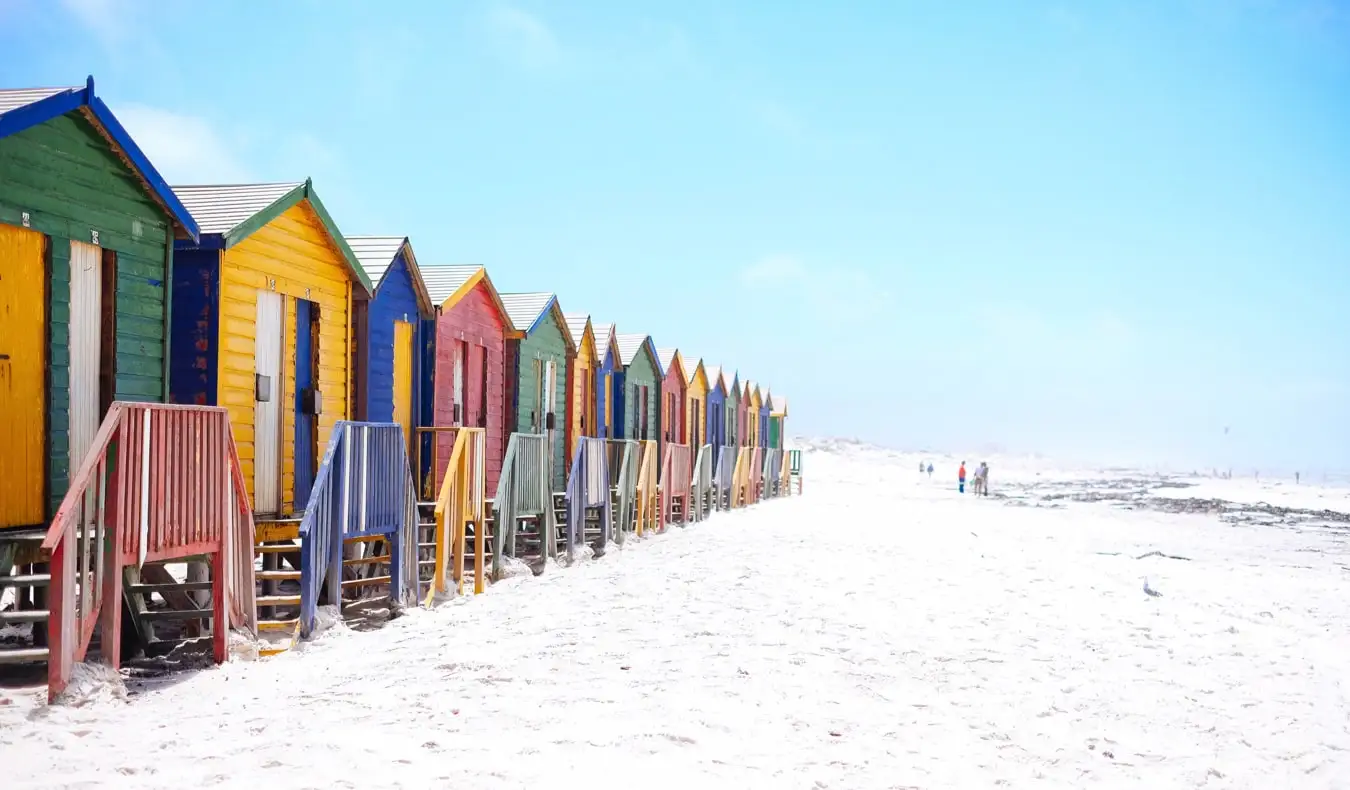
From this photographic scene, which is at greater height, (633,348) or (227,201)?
(227,201)

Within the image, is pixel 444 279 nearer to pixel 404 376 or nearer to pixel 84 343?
pixel 404 376

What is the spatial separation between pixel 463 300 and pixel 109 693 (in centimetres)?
984

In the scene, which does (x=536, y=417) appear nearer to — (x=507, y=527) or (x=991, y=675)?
(x=507, y=527)

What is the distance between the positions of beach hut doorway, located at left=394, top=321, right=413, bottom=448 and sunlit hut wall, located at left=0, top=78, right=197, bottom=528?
5.03 meters

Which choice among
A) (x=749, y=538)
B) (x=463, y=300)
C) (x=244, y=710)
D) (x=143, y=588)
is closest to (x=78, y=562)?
(x=143, y=588)

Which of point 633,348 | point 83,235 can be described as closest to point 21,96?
point 83,235

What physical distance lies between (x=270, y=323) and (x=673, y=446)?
11.9m

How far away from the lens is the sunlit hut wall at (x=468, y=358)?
49.4 feet

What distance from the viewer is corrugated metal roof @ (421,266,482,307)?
1498 cm

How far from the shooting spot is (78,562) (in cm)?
719

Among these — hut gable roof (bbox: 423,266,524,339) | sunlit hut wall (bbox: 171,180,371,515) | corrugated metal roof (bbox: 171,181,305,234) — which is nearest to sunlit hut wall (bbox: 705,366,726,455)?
hut gable roof (bbox: 423,266,524,339)

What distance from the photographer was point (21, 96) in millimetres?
7703

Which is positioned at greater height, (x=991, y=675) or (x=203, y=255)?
(x=203, y=255)

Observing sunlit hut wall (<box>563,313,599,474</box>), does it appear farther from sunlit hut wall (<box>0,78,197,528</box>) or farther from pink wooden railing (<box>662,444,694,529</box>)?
sunlit hut wall (<box>0,78,197,528</box>)
